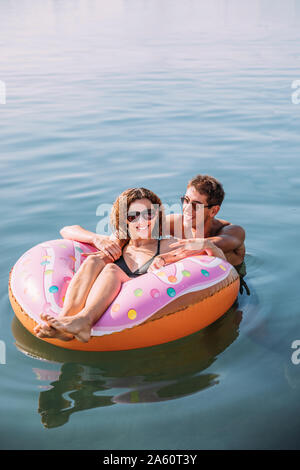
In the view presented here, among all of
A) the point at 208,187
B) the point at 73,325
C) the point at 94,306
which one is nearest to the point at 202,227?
the point at 208,187

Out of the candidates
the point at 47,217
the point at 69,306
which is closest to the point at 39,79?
the point at 47,217

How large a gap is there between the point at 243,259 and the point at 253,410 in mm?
1885

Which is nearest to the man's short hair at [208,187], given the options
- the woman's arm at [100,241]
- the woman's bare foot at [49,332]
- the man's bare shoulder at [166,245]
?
the man's bare shoulder at [166,245]

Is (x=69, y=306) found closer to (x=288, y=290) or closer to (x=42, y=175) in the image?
(x=288, y=290)

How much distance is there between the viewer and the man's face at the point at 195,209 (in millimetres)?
4273

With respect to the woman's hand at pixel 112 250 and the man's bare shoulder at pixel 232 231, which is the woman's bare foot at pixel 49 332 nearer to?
the woman's hand at pixel 112 250

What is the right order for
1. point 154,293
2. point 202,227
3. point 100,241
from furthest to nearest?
1. point 202,227
2. point 100,241
3. point 154,293

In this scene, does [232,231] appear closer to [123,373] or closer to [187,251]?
[187,251]

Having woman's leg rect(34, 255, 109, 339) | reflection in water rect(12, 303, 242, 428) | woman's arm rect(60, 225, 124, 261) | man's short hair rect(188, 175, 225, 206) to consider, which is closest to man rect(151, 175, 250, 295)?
man's short hair rect(188, 175, 225, 206)

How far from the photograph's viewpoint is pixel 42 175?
24.1 ft

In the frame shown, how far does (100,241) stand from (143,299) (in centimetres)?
86

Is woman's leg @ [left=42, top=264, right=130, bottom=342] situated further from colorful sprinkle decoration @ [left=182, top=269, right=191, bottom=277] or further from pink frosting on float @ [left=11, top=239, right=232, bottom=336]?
colorful sprinkle decoration @ [left=182, top=269, right=191, bottom=277]

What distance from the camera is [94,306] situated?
347cm

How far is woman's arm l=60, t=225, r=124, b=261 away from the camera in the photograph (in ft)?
13.3
